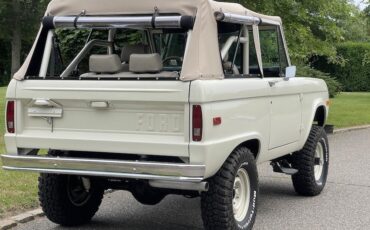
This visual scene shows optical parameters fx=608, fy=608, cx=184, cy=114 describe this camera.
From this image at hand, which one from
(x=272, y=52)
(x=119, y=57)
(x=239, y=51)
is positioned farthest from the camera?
(x=272, y=52)

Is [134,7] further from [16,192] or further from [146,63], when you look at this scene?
[16,192]

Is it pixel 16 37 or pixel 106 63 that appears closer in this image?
pixel 106 63

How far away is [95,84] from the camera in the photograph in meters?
5.29

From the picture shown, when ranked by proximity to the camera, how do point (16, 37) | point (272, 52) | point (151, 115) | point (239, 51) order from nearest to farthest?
point (151, 115) < point (239, 51) < point (272, 52) < point (16, 37)

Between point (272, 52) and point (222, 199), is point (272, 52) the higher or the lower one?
the higher one

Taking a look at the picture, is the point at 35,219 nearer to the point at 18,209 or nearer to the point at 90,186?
the point at 18,209

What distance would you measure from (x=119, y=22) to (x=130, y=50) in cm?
91

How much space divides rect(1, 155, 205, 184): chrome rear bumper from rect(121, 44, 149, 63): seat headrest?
62.0 inches

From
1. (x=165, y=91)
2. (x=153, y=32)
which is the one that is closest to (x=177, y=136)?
(x=165, y=91)

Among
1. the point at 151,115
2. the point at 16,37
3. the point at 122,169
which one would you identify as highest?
the point at 151,115

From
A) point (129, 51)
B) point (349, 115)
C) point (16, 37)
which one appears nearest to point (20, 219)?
point (129, 51)

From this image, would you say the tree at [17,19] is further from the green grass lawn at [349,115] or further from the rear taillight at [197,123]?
the rear taillight at [197,123]

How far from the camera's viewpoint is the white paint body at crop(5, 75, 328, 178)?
16.4 feet

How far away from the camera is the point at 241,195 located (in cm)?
584
